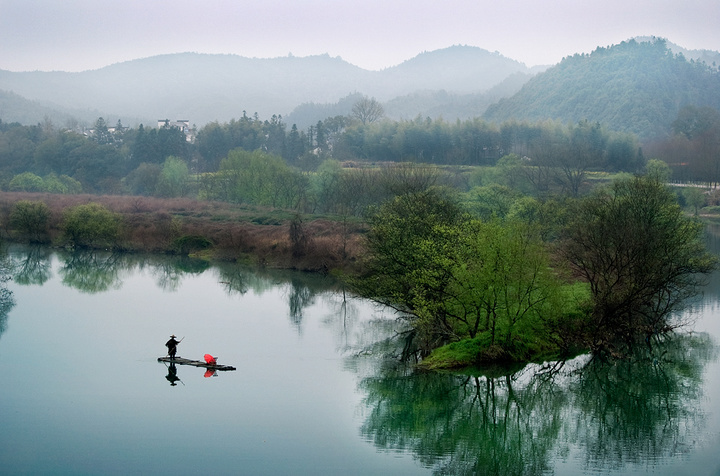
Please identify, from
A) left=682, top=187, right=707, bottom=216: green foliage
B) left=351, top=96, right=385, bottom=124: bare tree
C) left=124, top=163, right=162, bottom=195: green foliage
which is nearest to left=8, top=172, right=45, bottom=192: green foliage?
left=124, top=163, right=162, bottom=195: green foliage

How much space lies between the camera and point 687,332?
1291 inches

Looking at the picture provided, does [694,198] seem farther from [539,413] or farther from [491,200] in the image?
[539,413]

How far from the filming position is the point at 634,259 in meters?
29.8

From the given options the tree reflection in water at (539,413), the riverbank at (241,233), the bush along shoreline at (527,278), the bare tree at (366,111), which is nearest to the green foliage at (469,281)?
the bush along shoreline at (527,278)

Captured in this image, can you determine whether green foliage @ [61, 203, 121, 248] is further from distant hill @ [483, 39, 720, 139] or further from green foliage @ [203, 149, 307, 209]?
distant hill @ [483, 39, 720, 139]

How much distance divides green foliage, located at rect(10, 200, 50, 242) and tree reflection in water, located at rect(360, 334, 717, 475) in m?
41.0

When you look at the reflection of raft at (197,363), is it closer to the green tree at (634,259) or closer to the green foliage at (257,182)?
the green tree at (634,259)

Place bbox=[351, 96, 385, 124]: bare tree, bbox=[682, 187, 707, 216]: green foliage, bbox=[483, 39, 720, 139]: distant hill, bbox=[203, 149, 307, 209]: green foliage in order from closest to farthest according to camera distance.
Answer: bbox=[203, 149, 307, 209]: green foliage → bbox=[682, 187, 707, 216]: green foliage → bbox=[483, 39, 720, 139]: distant hill → bbox=[351, 96, 385, 124]: bare tree

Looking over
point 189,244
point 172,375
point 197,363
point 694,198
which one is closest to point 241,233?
point 189,244

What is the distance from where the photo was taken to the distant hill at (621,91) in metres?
136

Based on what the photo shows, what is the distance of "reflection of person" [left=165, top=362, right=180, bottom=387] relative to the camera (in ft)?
81.6

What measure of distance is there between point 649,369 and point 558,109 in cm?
12510

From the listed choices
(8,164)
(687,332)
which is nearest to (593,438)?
(687,332)

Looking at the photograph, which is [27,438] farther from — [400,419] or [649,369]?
[649,369]
